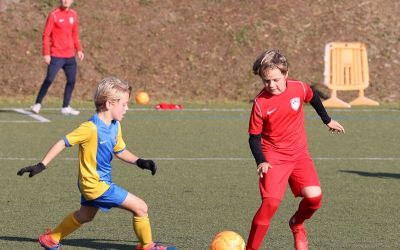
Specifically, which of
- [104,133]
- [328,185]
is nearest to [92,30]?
[328,185]

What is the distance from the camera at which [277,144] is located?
28.0ft

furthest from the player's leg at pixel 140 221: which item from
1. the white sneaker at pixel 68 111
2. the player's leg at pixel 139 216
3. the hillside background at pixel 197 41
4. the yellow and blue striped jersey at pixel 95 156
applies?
the hillside background at pixel 197 41

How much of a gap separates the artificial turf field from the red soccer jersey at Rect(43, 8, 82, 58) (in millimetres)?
1223

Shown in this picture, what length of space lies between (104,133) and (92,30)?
21.0 meters

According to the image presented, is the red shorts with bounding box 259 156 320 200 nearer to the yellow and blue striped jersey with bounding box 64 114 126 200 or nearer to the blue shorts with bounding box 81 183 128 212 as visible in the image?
the blue shorts with bounding box 81 183 128 212

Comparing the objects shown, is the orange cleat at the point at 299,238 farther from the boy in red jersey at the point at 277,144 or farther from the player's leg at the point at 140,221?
the player's leg at the point at 140,221

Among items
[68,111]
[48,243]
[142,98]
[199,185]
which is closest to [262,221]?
[48,243]

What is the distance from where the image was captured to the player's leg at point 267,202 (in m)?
8.39

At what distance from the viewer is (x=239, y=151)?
16.4m

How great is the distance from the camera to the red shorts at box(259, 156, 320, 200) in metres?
8.42

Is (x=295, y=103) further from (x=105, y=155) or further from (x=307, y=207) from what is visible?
(x=105, y=155)

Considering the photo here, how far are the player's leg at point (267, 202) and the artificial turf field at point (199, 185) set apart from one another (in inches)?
23.1

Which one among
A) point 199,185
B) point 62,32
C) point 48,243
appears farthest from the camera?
point 62,32

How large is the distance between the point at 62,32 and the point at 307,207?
42.1ft
